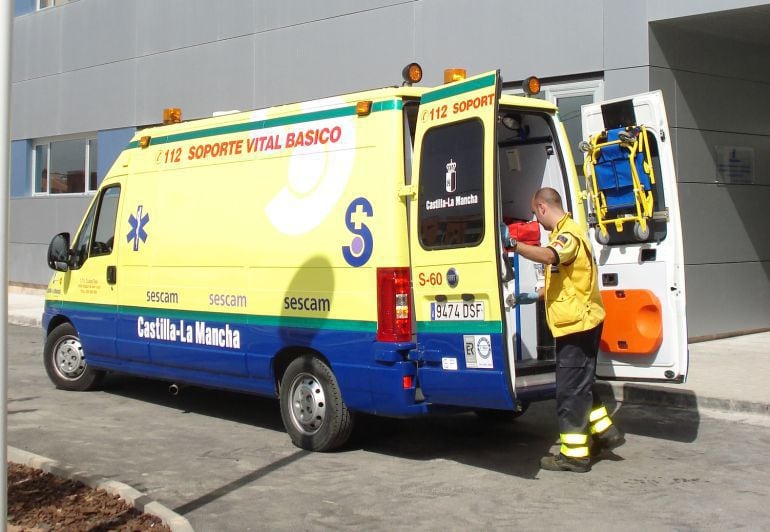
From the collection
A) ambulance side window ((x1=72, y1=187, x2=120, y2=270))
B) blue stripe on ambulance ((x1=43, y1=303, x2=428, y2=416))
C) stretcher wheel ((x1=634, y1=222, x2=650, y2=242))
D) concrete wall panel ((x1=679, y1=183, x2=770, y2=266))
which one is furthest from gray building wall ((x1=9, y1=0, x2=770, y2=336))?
blue stripe on ambulance ((x1=43, y1=303, x2=428, y2=416))

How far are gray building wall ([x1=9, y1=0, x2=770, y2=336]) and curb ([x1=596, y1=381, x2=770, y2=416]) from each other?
304 centimetres

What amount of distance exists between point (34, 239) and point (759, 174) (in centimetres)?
1523

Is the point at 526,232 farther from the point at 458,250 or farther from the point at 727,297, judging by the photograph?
the point at 727,297

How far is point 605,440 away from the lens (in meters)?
7.04

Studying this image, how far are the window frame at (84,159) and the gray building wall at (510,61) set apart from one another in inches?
35.7

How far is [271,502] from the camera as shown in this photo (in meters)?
5.85

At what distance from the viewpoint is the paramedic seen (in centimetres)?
645

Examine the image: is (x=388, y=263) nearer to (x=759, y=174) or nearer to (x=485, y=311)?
(x=485, y=311)

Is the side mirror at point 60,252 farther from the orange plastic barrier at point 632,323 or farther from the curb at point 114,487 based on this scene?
the orange plastic barrier at point 632,323

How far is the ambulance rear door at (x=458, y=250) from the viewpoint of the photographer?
5.98m

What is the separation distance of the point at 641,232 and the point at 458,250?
1.83 metres

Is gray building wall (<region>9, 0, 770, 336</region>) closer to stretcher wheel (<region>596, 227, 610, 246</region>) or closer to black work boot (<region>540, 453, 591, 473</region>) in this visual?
stretcher wheel (<region>596, 227, 610, 246</region>)

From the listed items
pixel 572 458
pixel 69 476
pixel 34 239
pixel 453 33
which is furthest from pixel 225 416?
pixel 34 239

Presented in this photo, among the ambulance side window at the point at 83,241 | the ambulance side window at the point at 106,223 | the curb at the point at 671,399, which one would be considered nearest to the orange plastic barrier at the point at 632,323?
the curb at the point at 671,399
